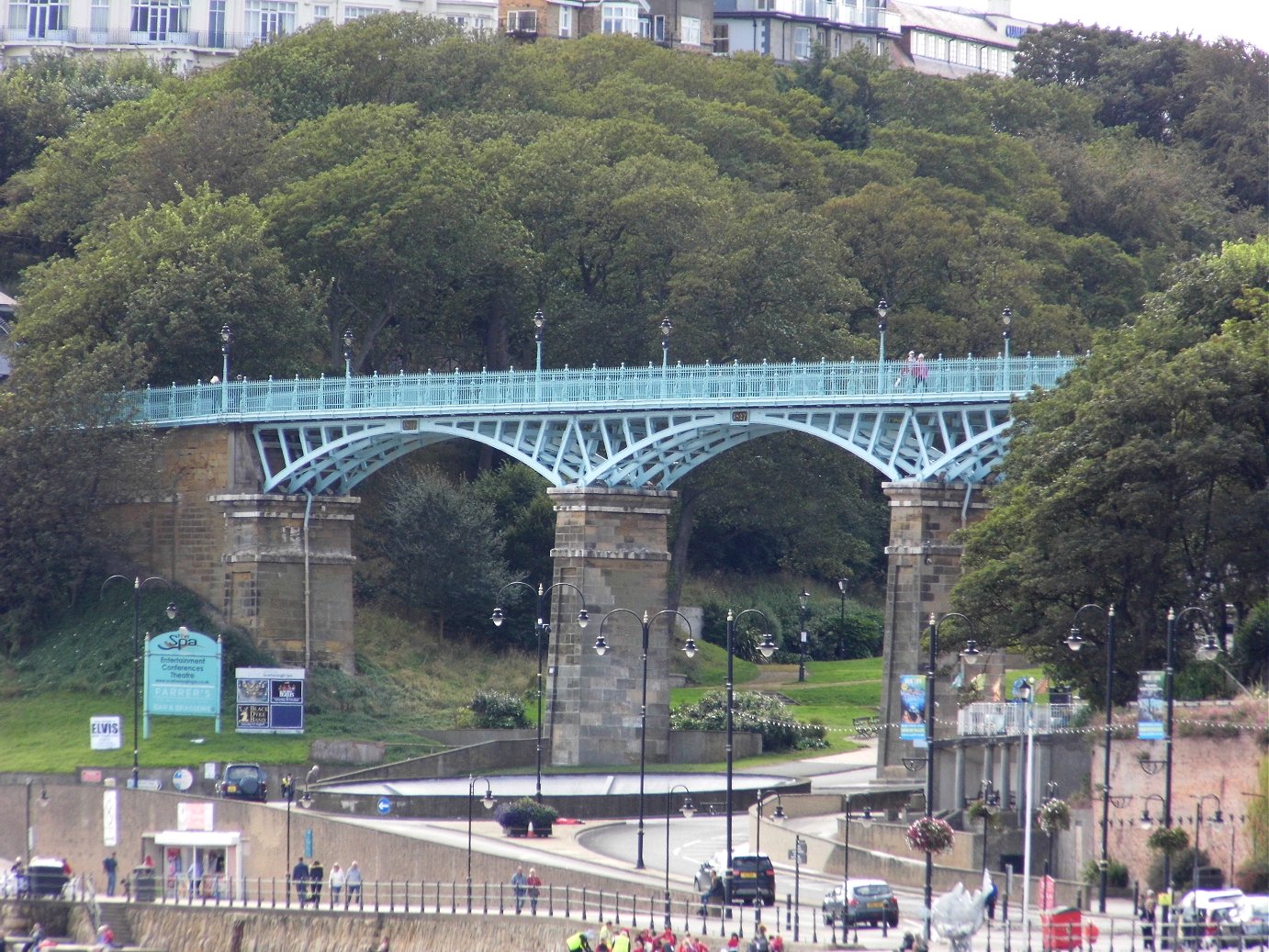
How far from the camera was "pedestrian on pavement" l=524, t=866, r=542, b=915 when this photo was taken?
59844 mm

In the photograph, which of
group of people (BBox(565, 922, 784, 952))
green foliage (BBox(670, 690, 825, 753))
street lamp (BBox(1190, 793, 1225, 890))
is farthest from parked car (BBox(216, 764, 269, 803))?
street lamp (BBox(1190, 793, 1225, 890))

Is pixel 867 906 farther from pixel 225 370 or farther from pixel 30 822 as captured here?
pixel 225 370

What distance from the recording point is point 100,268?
324 feet

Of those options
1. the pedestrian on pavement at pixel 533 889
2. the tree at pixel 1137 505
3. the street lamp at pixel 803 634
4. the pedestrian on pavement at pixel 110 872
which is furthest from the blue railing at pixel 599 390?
the pedestrian on pavement at pixel 533 889

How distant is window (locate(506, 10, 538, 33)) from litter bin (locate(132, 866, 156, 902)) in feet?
290

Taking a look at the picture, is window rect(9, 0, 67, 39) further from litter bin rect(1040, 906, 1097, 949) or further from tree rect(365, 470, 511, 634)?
litter bin rect(1040, 906, 1097, 949)

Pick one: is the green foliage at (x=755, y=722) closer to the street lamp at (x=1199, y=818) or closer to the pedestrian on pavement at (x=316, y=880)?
the pedestrian on pavement at (x=316, y=880)

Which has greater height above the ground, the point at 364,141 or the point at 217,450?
the point at 364,141

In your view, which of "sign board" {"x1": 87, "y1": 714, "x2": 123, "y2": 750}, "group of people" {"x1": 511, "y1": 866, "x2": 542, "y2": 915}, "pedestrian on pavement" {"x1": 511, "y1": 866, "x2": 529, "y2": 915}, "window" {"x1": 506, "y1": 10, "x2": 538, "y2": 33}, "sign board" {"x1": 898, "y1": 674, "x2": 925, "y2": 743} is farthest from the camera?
"window" {"x1": 506, "y1": 10, "x2": 538, "y2": 33}

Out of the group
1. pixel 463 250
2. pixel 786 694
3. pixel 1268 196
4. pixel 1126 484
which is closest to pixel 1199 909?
pixel 1126 484

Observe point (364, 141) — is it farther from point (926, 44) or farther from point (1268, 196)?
point (926, 44)

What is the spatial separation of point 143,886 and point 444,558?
107ft

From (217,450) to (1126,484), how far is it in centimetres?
3688

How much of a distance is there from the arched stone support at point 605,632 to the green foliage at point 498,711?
583 cm
